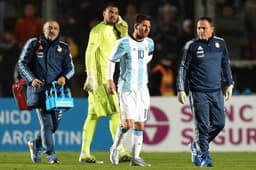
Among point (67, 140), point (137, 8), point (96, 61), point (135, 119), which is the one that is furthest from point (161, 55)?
point (135, 119)

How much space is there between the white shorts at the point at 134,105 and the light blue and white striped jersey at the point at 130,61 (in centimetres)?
8

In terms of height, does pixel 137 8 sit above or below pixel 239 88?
above

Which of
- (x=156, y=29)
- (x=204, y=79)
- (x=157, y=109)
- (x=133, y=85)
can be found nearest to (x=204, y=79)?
(x=204, y=79)

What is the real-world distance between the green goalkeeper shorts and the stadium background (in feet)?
12.8

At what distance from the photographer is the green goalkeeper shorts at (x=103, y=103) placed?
17.2m

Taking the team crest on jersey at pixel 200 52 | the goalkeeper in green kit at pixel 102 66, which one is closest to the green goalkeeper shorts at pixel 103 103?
the goalkeeper in green kit at pixel 102 66

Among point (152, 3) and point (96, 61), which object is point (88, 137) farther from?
point (152, 3)

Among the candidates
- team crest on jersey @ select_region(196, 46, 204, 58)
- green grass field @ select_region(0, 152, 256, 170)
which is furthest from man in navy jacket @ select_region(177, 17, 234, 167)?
green grass field @ select_region(0, 152, 256, 170)

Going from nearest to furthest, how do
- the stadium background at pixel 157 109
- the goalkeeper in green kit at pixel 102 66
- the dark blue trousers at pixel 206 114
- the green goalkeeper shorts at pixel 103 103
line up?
the dark blue trousers at pixel 206 114 < the goalkeeper in green kit at pixel 102 66 < the green goalkeeper shorts at pixel 103 103 < the stadium background at pixel 157 109

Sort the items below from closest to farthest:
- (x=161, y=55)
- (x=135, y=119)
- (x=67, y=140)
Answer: (x=135, y=119) < (x=67, y=140) < (x=161, y=55)

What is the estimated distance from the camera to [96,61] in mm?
17156

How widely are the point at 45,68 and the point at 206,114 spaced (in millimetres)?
2521

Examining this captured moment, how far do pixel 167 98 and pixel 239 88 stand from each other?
2675mm

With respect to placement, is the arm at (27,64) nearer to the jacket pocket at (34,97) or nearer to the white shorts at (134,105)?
the jacket pocket at (34,97)
